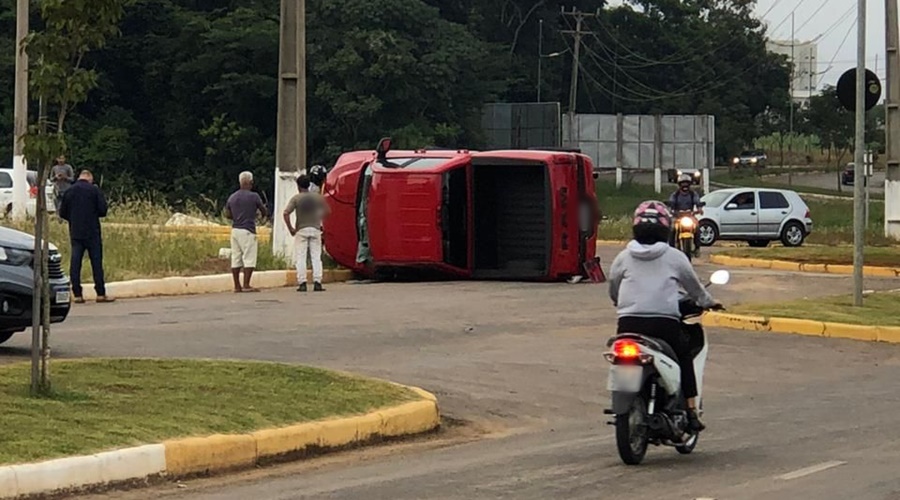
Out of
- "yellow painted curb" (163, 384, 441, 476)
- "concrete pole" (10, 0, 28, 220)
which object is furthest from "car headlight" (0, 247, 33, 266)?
"concrete pole" (10, 0, 28, 220)

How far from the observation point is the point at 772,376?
1452 centimetres

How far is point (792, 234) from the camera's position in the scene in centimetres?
4006

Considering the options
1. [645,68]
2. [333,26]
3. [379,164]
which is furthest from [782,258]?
[645,68]

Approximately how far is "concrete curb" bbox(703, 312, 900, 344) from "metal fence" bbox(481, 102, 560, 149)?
50097 mm

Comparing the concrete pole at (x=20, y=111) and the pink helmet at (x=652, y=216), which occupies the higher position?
the concrete pole at (x=20, y=111)

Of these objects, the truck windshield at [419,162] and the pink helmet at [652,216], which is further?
the truck windshield at [419,162]

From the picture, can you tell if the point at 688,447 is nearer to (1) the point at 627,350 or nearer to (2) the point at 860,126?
(1) the point at 627,350

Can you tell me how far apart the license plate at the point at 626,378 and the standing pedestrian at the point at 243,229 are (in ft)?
44.6

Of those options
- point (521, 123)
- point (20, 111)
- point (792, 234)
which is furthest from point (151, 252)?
point (521, 123)

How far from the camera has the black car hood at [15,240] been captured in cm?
1363

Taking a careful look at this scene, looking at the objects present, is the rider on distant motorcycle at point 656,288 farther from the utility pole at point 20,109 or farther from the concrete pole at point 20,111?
the utility pole at point 20,109

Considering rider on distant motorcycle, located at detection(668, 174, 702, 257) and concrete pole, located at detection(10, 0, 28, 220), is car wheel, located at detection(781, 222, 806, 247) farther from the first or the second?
concrete pole, located at detection(10, 0, 28, 220)

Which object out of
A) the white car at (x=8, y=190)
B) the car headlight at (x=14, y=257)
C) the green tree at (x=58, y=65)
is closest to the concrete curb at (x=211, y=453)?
the green tree at (x=58, y=65)

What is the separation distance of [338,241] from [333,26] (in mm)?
39317
